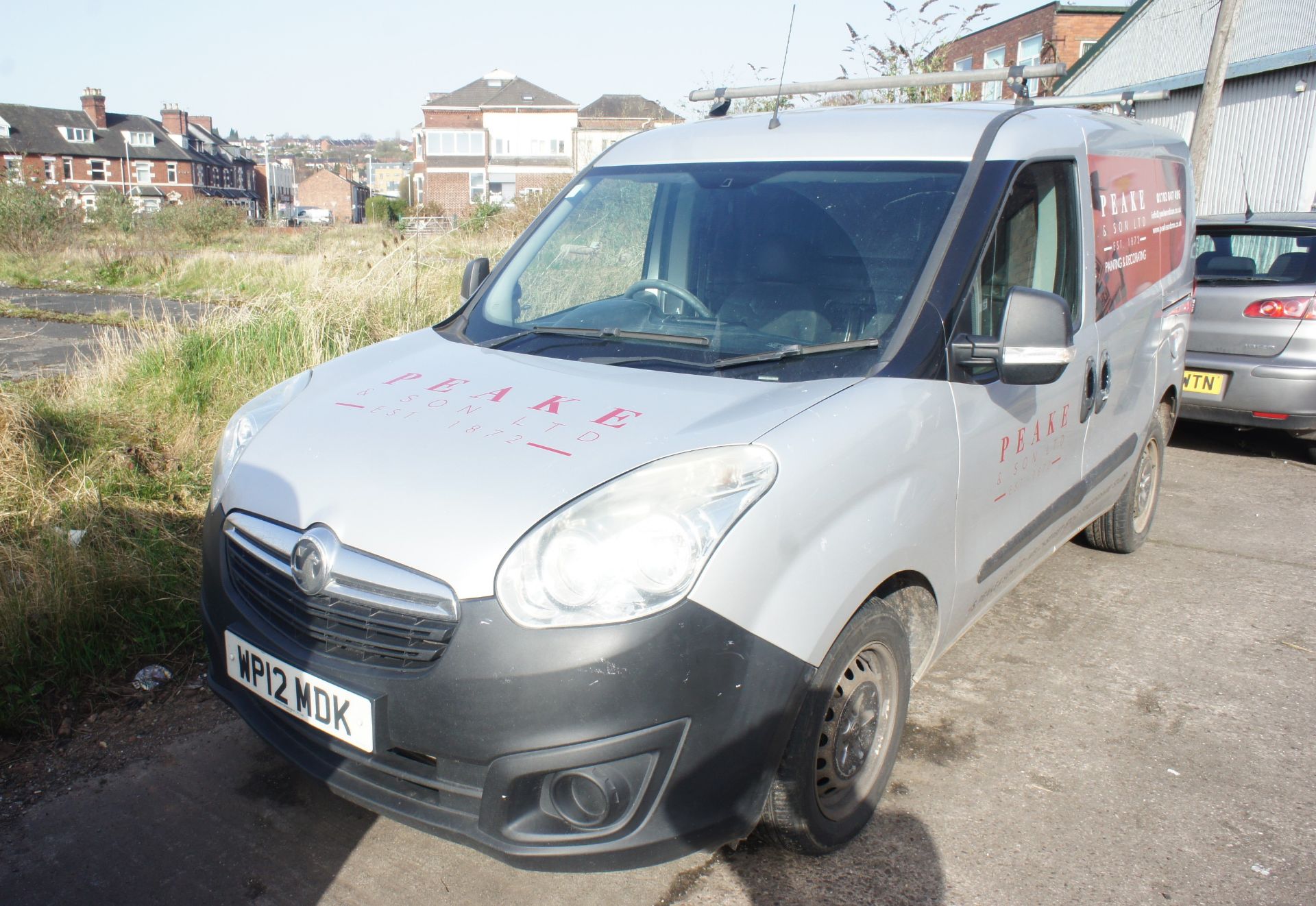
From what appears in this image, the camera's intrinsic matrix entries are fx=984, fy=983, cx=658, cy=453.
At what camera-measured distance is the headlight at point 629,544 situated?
2059 mm

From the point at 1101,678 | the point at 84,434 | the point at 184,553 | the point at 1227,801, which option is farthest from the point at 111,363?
the point at 1227,801

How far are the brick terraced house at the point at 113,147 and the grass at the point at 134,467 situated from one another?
2793 inches

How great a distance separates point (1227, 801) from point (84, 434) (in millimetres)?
5524

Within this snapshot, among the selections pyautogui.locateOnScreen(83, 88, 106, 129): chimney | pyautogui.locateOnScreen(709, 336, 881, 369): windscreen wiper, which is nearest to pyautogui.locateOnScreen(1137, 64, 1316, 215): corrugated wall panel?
pyautogui.locateOnScreen(709, 336, 881, 369): windscreen wiper

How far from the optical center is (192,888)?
256 centimetres

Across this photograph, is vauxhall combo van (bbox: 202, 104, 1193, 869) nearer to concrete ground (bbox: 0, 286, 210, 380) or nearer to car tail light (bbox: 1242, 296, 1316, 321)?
car tail light (bbox: 1242, 296, 1316, 321)

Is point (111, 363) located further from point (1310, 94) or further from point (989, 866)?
point (1310, 94)

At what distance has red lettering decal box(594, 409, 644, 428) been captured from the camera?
7.98ft

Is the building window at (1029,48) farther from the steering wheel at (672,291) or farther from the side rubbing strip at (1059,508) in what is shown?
the steering wheel at (672,291)

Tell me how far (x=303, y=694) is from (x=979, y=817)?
194 cm

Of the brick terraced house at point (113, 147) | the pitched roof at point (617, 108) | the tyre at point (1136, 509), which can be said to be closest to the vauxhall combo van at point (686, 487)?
the tyre at point (1136, 509)

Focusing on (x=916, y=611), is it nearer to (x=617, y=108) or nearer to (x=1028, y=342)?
(x=1028, y=342)

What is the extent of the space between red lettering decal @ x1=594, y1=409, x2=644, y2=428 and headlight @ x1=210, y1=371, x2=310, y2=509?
41.9 inches

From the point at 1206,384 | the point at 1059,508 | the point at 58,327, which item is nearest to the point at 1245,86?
the point at 1206,384
